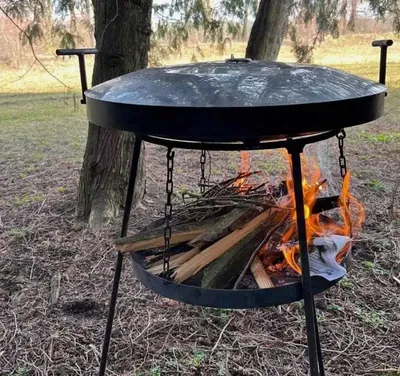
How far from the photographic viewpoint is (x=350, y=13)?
4.40 meters

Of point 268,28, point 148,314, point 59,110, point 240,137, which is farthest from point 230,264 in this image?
point 59,110

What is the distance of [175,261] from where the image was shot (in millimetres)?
1402

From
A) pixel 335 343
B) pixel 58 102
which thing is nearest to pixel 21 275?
pixel 335 343

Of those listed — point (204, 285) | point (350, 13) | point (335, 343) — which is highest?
point (350, 13)

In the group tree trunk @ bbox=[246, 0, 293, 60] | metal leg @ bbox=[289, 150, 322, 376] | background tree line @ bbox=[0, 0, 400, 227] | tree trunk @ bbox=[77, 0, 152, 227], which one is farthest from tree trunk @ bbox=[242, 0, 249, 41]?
metal leg @ bbox=[289, 150, 322, 376]

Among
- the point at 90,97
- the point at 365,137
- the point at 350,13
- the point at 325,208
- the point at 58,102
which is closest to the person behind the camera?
the point at 90,97

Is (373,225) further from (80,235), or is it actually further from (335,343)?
(80,235)

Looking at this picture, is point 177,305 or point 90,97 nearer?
point 90,97

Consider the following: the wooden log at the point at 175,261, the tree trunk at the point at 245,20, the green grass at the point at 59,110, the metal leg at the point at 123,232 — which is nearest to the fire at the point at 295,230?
the wooden log at the point at 175,261

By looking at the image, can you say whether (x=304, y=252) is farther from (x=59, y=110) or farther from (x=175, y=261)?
(x=59, y=110)

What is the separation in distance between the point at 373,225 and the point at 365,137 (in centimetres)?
247

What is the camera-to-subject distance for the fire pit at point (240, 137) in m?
1.04

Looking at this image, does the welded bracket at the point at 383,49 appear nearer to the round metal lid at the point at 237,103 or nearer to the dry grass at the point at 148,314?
the round metal lid at the point at 237,103

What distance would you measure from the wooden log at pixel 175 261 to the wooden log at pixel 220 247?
0.09ft
